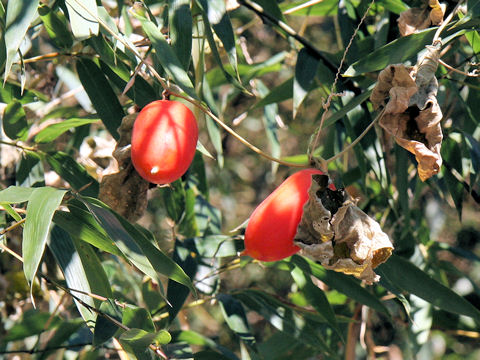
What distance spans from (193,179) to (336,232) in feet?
2.63

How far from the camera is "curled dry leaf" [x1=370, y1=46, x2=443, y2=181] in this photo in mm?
911

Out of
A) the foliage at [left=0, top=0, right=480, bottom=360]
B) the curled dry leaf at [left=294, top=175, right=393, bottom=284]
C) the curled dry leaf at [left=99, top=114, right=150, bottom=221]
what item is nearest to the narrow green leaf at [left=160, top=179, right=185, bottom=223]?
the foliage at [left=0, top=0, right=480, bottom=360]

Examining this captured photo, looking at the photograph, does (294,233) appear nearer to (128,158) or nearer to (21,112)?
(128,158)

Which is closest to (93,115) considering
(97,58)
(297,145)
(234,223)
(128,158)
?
(97,58)

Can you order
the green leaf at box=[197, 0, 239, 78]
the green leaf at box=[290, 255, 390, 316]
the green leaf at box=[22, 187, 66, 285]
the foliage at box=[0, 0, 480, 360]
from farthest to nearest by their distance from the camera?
the green leaf at box=[290, 255, 390, 316]
the green leaf at box=[197, 0, 239, 78]
the foliage at box=[0, 0, 480, 360]
the green leaf at box=[22, 187, 66, 285]

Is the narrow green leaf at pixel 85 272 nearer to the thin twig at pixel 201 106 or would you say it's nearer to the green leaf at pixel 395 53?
the thin twig at pixel 201 106

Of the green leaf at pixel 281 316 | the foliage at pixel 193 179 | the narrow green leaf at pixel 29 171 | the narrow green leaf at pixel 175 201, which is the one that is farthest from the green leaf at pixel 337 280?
the narrow green leaf at pixel 29 171

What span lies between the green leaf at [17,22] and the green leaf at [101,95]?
0.29 metres

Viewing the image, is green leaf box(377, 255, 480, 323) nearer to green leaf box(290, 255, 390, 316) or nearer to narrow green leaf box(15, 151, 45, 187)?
green leaf box(290, 255, 390, 316)

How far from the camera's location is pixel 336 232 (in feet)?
3.02

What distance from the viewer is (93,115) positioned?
130 centimetres

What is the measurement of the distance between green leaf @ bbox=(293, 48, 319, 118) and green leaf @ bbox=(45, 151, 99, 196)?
0.40 meters

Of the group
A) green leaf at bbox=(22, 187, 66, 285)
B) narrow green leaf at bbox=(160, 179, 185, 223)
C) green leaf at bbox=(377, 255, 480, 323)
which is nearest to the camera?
green leaf at bbox=(22, 187, 66, 285)

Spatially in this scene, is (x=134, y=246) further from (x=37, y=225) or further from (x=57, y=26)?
(x=57, y=26)
